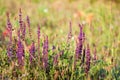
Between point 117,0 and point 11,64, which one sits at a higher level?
point 117,0

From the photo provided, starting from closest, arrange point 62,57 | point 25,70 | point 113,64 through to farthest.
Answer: point 25,70
point 62,57
point 113,64

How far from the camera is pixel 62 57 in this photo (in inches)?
141

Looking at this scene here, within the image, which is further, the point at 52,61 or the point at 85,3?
the point at 85,3

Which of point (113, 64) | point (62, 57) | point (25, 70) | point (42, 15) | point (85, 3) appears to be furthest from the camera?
point (85, 3)

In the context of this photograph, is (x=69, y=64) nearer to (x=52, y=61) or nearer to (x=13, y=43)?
(x=52, y=61)

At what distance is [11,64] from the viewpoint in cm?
344

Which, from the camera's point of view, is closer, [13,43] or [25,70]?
[25,70]

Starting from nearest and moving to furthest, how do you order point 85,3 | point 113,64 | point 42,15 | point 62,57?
point 62,57 → point 113,64 → point 42,15 → point 85,3

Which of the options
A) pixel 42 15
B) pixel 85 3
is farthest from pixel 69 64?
pixel 85 3

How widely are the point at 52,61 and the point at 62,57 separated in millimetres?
106

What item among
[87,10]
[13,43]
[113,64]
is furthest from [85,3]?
[13,43]

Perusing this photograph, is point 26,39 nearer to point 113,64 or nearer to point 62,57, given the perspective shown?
point 62,57

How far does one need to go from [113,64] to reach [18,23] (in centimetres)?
112

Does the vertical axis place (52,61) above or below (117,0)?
below
